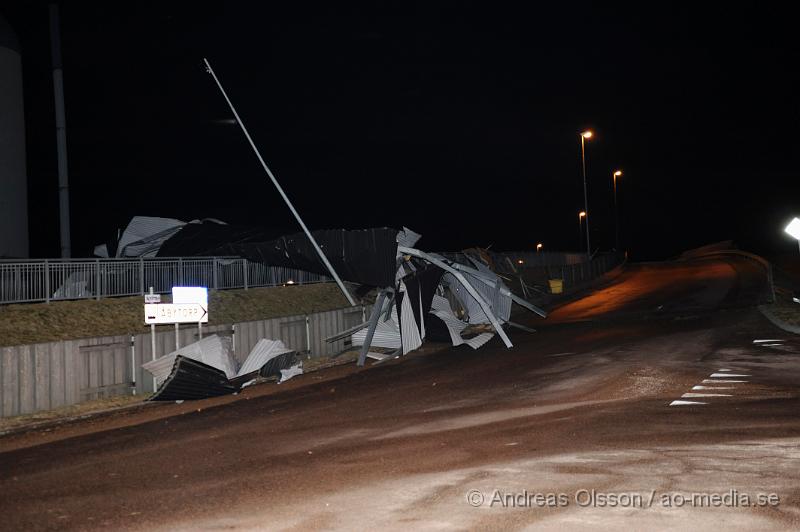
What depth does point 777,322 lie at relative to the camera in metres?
22.5

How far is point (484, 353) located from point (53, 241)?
5752 centimetres

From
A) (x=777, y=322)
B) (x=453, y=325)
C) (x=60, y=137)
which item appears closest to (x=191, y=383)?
(x=453, y=325)

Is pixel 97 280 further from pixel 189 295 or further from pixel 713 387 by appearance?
pixel 713 387

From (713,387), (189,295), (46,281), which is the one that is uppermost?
(46,281)

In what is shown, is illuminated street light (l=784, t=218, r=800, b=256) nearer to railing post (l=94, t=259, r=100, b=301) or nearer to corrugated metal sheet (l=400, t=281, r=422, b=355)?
corrugated metal sheet (l=400, t=281, r=422, b=355)

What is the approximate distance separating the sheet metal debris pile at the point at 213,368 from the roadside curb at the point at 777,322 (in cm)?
1377

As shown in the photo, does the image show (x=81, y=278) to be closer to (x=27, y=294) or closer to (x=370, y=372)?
(x=27, y=294)

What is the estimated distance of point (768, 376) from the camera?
1386 centimetres

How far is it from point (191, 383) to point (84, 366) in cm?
231

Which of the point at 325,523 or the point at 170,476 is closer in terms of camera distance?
the point at 325,523

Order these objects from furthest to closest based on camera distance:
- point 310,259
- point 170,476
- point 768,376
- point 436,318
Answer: point 310,259 < point 436,318 < point 768,376 < point 170,476

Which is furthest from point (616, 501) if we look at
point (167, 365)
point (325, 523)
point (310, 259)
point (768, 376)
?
point (310, 259)

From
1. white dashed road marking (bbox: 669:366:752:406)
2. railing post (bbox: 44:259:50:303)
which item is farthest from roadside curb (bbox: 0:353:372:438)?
white dashed road marking (bbox: 669:366:752:406)

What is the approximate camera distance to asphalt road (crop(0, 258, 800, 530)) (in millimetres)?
6516
